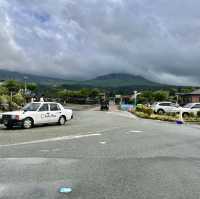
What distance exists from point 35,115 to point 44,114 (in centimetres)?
77

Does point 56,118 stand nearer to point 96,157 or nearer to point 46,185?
point 96,157

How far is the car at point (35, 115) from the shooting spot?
63.2 ft

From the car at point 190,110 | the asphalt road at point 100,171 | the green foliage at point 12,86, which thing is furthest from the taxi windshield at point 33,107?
the green foliage at point 12,86

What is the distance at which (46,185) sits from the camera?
6.40 metres

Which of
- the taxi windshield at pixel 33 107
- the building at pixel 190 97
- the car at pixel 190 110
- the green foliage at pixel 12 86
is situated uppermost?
the green foliage at pixel 12 86

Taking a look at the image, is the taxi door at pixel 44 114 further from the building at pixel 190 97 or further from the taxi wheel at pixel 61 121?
the building at pixel 190 97

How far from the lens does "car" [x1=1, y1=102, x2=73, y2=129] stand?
63.2ft

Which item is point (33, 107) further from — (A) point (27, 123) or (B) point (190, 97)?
(B) point (190, 97)

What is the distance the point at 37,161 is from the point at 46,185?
2406mm

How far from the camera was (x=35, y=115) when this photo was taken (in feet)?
66.1

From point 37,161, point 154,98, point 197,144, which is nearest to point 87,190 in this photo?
point 37,161

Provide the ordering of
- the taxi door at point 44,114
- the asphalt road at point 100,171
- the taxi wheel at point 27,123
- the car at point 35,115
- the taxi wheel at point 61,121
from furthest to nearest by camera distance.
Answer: the taxi wheel at point 61,121 < the taxi door at point 44,114 < the taxi wheel at point 27,123 < the car at point 35,115 < the asphalt road at point 100,171

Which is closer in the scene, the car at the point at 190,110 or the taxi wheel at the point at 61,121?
the taxi wheel at the point at 61,121

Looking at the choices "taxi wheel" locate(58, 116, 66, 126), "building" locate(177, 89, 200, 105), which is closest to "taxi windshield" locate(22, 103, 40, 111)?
"taxi wheel" locate(58, 116, 66, 126)
